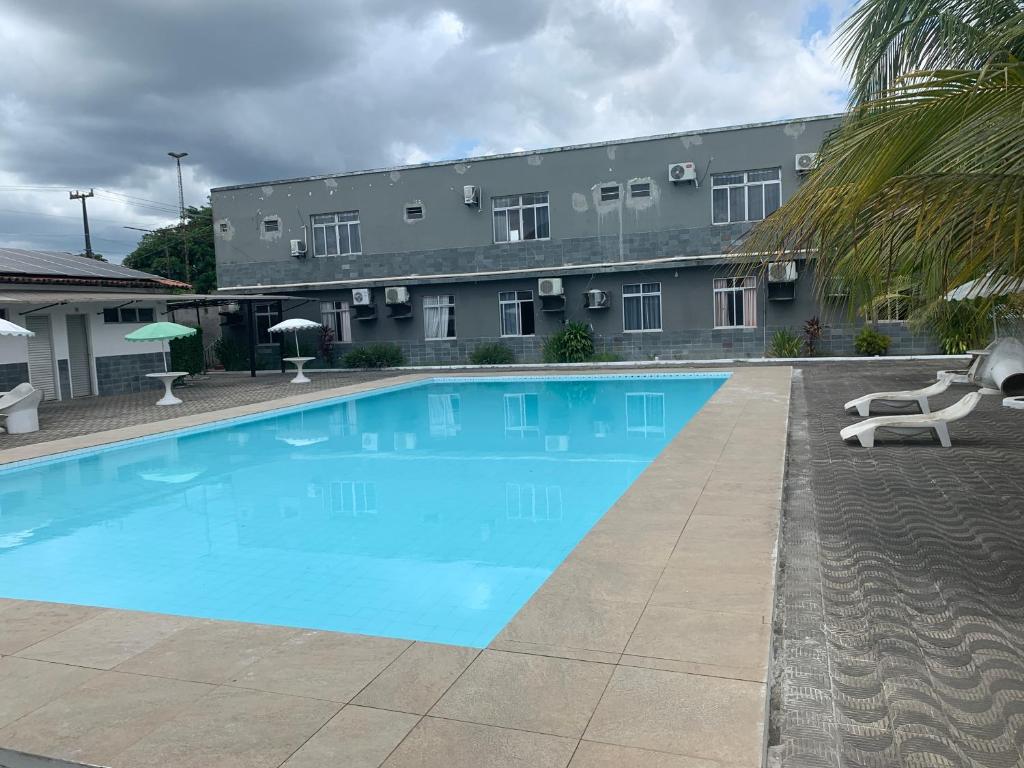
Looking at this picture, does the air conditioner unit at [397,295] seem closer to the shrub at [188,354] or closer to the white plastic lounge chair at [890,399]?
the shrub at [188,354]

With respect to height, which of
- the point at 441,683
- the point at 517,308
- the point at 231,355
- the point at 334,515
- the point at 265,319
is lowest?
the point at 334,515

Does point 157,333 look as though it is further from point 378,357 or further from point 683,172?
point 683,172

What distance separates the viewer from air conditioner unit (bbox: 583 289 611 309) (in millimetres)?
20906

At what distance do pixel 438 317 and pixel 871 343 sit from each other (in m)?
11.7

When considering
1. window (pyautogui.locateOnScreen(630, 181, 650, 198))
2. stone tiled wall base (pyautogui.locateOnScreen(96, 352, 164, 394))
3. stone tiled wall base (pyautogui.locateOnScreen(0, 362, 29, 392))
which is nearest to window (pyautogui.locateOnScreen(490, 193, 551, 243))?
window (pyautogui.locateOnScreen(630, 181, 650, 198))

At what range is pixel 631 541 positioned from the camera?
17.1 feet

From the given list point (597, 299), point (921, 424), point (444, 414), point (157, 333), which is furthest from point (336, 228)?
point (921, 424)

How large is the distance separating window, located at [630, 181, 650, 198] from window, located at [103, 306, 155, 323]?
12.8 m

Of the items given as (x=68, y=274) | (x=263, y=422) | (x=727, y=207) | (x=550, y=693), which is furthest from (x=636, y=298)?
(x=550, y=693)

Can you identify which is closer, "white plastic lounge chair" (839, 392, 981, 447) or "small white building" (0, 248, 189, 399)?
"white plastic lounge chair" (839, 392, 981, 447)

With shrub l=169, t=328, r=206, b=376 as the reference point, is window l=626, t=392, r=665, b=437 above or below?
below

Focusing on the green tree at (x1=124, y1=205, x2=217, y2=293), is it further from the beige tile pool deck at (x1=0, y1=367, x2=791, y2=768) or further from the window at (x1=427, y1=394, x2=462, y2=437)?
the beige tile pool deck at (x1=0, y1=367, x2=791, y2=768)

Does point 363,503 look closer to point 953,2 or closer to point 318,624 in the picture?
point 318,624

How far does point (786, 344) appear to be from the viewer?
764 inches
